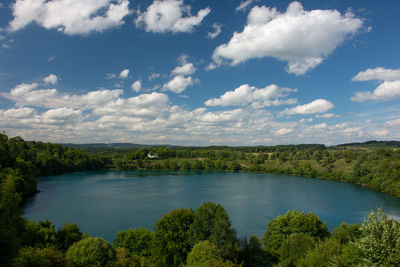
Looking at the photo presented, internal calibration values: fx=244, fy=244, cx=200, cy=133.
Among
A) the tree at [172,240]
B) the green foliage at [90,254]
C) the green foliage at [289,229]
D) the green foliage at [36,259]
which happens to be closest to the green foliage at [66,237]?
the green foliage at [90,254]

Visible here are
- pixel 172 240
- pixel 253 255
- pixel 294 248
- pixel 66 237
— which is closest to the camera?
pixel 294 248

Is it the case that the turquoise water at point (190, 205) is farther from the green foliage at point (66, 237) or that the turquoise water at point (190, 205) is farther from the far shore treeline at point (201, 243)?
the far shore treeline at point (201, 243)

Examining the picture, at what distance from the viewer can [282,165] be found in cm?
8969

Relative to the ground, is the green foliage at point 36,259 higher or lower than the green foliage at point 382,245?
lower

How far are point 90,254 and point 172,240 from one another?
5639mm

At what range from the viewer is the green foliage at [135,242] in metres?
16.5

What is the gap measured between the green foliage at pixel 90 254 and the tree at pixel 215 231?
591cm

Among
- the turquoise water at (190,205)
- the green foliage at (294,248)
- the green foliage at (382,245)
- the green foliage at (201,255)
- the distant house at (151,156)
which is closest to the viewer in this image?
the green foliage at (382,245)

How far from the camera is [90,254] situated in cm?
1239

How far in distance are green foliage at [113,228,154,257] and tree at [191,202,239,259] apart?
10.4ft

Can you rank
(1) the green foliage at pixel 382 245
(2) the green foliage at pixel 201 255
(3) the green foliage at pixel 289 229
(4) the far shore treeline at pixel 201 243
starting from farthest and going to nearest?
(3) the green foliage at pixel 289 229
(2) the green foliage at pixel 201 255
(4) the far shore treeline at pixel 201 243
(1) the green foliage at pixel 382 245

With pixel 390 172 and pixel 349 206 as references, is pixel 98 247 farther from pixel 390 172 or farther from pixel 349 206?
pixel 390 172

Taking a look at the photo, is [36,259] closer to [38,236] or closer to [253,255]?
[38,236]

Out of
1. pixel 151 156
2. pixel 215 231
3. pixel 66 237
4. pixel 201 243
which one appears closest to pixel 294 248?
pixel 215 231
